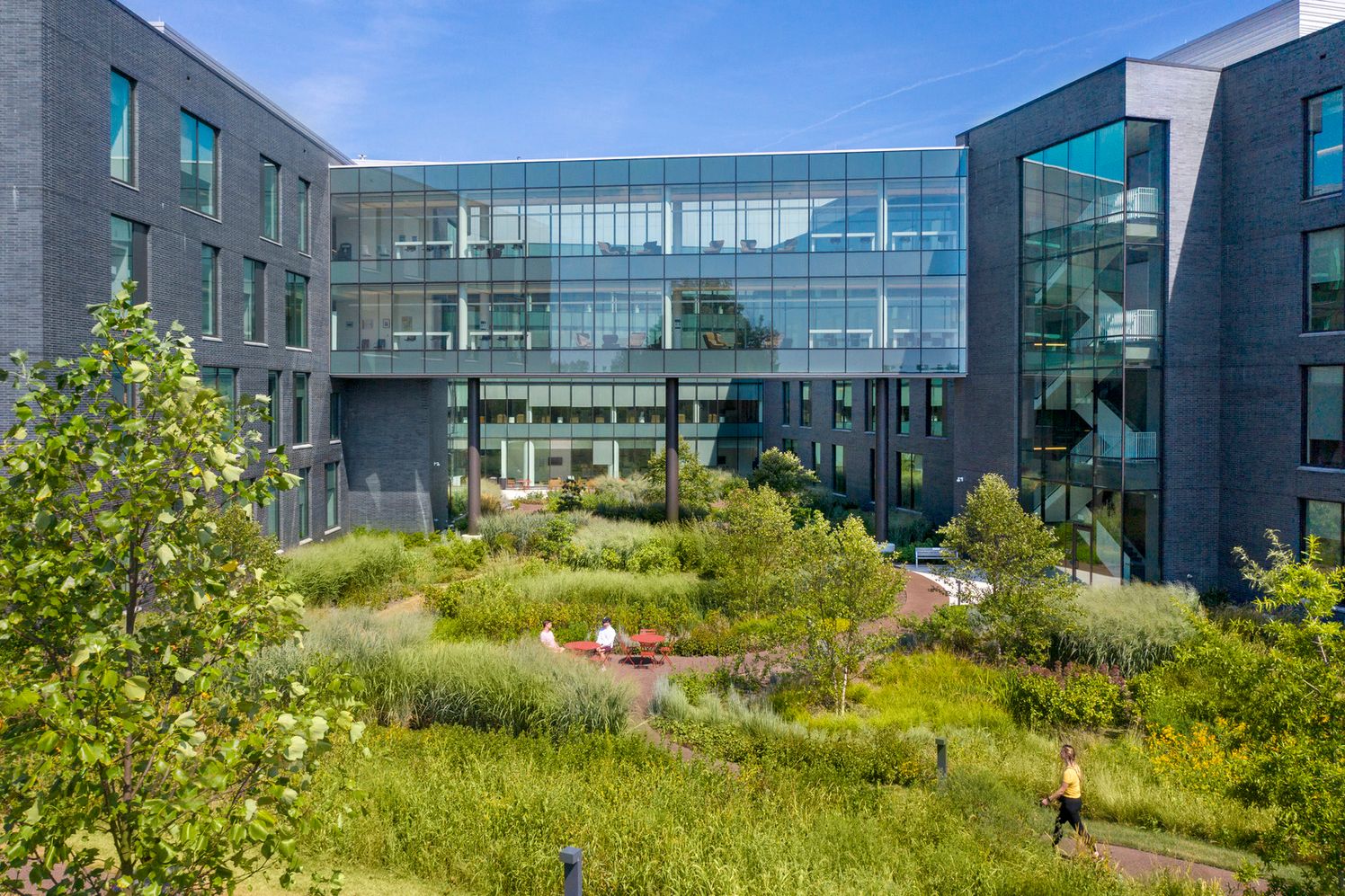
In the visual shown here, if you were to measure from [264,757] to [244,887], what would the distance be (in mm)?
4762

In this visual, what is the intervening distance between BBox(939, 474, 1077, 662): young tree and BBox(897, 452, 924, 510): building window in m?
15.5

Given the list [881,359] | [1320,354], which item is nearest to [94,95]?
[881,359]

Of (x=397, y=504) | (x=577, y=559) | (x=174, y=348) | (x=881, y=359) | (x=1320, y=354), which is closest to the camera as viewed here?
(x=174, y=348)

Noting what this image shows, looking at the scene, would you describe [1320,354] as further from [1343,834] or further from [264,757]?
[264,757]

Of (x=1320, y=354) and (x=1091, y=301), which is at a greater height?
(x=1091, y=301)

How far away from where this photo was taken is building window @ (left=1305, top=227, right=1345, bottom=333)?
1984 centimetres

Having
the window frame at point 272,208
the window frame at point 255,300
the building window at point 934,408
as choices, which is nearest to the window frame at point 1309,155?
the building window at point 934,408

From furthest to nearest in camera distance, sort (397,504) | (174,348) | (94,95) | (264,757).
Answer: (397,504) < (94,95) < (174,348) < (264,757)

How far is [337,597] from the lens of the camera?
869 inches

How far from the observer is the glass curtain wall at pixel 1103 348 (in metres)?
22.5

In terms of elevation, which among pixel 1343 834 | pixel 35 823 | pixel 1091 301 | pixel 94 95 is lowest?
pixel 1343 834

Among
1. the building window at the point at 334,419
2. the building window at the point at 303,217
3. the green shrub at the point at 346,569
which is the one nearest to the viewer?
the green shrub at the point at 346,569

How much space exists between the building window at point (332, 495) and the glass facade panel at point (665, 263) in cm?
366

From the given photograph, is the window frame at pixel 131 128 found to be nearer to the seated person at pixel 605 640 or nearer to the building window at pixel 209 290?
the building window at pixel 209 290
